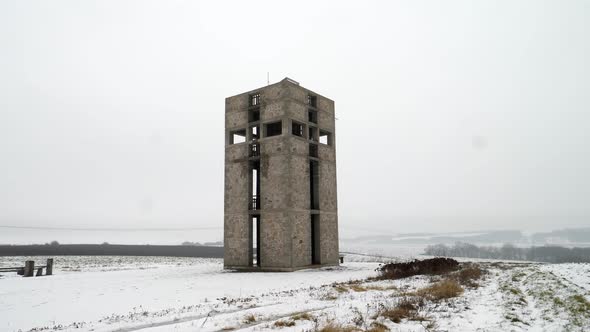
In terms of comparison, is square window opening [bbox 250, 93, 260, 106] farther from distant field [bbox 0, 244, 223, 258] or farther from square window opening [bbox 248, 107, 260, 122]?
distant field [bbox 0, 244, 223, 258]

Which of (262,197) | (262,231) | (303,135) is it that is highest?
(303,135)

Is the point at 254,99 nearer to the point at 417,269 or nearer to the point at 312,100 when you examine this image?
the point at 312,100

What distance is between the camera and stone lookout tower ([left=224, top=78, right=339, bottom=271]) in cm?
2572

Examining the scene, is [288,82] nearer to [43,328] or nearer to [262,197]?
[262,197]

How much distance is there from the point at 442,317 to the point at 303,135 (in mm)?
20272

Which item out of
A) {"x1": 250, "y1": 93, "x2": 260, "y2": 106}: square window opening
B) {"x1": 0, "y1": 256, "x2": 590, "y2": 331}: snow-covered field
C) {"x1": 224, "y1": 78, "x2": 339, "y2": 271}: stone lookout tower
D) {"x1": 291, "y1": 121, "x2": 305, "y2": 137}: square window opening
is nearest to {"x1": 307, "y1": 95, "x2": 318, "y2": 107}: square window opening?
{"x1": 224, "y1": 78, "x2": 339, "y2": 271}: stone lookout tower

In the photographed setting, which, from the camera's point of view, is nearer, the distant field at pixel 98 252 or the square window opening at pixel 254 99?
the square window opening at pixel 254 99

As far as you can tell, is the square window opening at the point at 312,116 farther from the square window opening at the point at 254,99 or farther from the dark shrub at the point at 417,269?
the dark shrub at the point at 417,269

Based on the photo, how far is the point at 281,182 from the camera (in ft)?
85.5

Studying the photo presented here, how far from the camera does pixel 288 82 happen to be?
2716cm

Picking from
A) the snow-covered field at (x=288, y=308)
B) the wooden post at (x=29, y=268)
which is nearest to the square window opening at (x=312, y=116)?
the snow-covered field at (x=288, y=308)

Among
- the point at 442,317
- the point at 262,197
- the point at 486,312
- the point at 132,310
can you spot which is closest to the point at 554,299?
the point at 486,312

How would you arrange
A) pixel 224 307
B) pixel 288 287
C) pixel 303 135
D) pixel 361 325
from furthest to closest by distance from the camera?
pixel 303 135 → pixel 288 287 → pixel 224 307 → pixel 361 325

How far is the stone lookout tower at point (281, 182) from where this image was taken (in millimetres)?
25719
